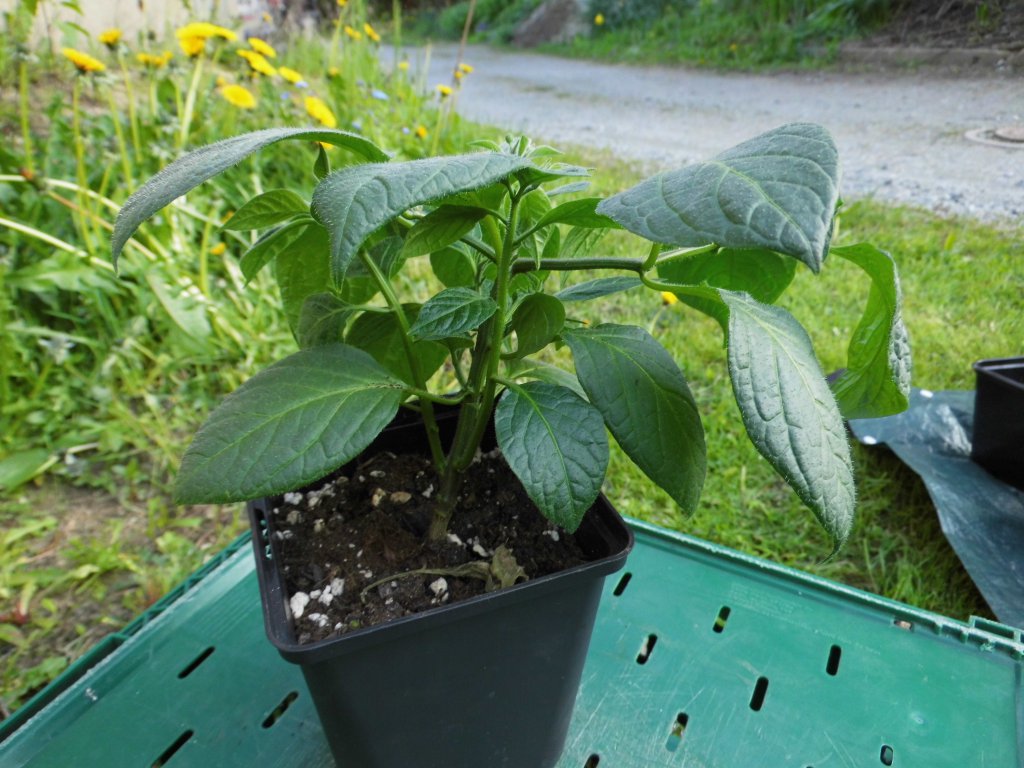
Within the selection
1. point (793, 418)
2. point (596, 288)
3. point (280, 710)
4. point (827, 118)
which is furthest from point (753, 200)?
point (827, 118)

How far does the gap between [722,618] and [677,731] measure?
18 centimetres

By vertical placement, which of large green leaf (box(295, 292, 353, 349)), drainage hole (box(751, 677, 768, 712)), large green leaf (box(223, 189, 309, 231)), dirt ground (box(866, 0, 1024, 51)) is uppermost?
dirt ground (box(866, 0, 1024, 51))

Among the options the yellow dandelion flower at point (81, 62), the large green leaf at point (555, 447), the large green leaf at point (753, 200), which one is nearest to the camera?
the large green leaf at point (753, 200)

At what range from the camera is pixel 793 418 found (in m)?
0.41

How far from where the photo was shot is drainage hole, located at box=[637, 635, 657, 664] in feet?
2.73

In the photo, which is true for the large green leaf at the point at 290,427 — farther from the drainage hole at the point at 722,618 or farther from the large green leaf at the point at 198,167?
the drainage hole at the point at 722,618

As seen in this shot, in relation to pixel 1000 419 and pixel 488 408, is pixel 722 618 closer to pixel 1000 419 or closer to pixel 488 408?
pixel 488 408

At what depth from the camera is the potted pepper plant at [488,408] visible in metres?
0.40

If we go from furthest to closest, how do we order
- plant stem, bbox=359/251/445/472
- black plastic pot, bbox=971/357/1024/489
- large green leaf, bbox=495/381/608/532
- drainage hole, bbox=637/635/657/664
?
black plastic pot, bbox=971/357/1024/489 < drainage hole, bbox=637/635/657/664 < plant stem, bbox=359/251/445/472 < large green leaf, bbox=495/381/608/532

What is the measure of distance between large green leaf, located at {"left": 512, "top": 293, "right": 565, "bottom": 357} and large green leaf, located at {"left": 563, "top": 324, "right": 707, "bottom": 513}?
0.03m

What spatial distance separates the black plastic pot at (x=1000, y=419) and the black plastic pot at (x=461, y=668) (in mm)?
802

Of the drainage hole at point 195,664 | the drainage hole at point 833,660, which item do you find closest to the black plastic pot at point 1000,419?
the drainage hole at point 833,660

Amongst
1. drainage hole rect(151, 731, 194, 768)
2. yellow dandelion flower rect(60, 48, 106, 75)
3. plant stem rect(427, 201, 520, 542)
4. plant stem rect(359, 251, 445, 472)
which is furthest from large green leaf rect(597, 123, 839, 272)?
yellow dandelion flower rect(60, 48, 106, 75)

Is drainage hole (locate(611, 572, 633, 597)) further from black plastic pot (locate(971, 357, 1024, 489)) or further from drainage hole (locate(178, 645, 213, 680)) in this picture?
black plastic pot (locate(971, 357, 1024, 489))
